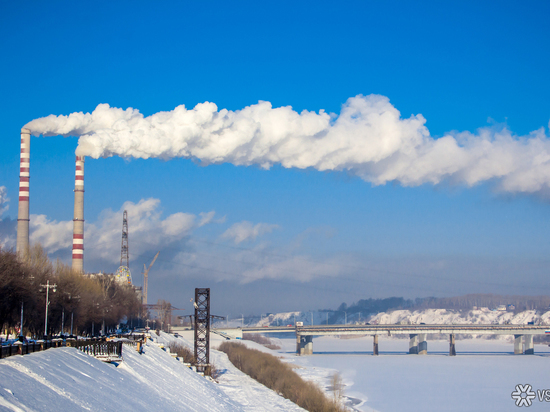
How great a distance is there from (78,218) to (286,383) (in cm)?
4782

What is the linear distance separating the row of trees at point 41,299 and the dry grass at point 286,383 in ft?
66.7

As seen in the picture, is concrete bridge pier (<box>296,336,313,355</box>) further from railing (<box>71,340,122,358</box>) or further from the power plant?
railing (<box>71,340,122,358</box>)

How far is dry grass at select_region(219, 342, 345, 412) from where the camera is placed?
150 ft

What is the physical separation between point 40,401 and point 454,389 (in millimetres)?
51621

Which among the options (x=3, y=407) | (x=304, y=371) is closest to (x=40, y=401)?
(x=3, y=407)

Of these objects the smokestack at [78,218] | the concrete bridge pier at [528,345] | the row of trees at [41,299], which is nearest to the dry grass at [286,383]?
the row of trees at [41,299]

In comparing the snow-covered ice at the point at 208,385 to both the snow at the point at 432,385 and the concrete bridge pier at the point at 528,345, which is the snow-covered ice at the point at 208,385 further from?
the concrete bridge pier at the point at 528,345

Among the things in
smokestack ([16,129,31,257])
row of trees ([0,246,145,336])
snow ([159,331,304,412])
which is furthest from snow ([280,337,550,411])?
smokestack ([16,129,31,257])

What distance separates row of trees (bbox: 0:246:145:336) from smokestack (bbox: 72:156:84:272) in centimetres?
646

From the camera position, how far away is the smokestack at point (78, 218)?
287ft

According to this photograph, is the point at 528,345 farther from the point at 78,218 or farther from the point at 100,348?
the point at 100,348

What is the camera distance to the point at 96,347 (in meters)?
34.1

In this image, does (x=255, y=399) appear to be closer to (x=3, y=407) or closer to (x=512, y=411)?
(x=512, y=411)

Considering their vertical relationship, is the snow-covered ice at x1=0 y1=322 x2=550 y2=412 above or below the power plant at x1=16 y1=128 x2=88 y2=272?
below
